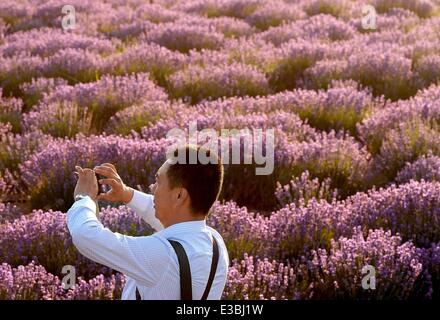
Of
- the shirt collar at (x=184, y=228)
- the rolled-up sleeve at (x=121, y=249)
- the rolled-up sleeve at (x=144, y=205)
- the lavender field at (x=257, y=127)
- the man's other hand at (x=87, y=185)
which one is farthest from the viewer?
the lavender field at (x=257, y=127)

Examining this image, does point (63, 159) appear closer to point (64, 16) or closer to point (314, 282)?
point (314, 282)

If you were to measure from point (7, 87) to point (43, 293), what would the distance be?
5646mm

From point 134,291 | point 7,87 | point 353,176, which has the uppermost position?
point 134,291

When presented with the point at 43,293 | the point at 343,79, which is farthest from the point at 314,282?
the point at 343,79

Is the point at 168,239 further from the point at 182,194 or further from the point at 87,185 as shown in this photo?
the point at 87,185

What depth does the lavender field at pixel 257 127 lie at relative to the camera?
3.82 m

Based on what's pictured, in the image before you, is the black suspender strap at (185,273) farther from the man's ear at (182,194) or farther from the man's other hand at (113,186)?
the man's other hand at (113,186)

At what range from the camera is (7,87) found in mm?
8664

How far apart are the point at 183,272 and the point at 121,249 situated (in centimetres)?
23

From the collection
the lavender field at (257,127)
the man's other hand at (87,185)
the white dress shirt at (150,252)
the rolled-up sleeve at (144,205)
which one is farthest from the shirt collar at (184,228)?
the lavender field at (257,127)

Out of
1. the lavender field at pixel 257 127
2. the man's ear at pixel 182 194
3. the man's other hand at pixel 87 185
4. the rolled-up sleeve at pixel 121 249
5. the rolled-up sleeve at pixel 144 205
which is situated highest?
the man's ear at pixel 182 194

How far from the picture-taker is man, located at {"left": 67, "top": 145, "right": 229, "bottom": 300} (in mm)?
2305

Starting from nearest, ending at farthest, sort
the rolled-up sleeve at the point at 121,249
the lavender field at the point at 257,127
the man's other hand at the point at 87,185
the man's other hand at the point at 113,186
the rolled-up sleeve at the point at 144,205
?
the rolled-up sleeve at the point at 121,249 < the man's other hand at the point at 87,185 < the man's other hand at the point at 113,186 < the rolled-up sleeve at the point at 144,205 < the lavender field at the point at 257,127

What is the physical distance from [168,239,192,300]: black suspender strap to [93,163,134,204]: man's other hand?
0.46 meters
